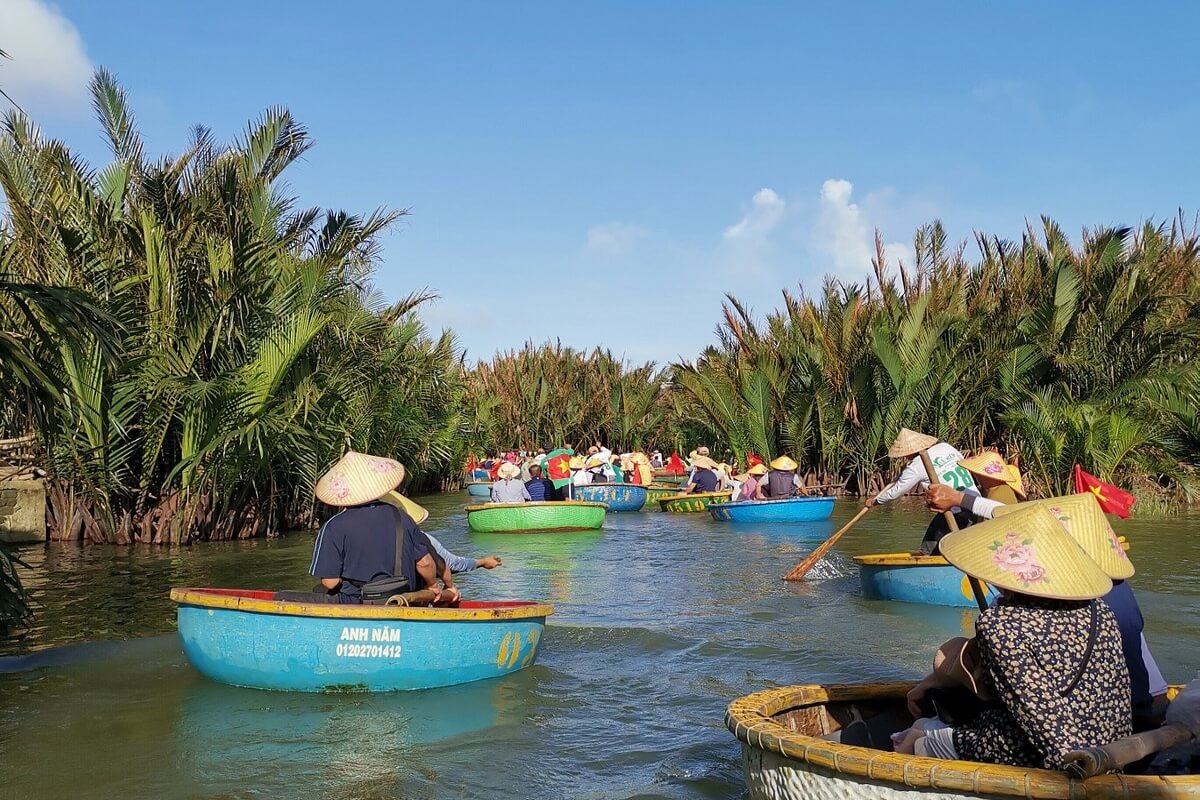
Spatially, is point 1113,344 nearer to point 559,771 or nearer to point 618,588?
point 618,588

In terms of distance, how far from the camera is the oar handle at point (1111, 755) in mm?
3924

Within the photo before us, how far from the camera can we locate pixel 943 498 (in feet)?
22.6

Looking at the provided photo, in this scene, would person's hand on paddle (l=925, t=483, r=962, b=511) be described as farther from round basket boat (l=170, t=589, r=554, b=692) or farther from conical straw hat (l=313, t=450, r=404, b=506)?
conical straw hat (l=313, t=450, r=404, b=506)

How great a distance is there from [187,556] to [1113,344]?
19245 mm

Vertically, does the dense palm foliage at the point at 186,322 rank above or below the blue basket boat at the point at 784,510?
above

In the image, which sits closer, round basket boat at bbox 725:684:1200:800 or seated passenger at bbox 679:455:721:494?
round basket boat at bbox 725:684:1200:800

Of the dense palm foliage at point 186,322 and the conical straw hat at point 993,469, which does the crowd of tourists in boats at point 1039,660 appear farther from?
the dense palm foliage at point 186,322

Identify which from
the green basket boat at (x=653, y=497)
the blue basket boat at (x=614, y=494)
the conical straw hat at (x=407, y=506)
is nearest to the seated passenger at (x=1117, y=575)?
the conical straw hat at (x=407, y=506)

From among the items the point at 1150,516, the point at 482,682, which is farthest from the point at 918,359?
the point at 482,682

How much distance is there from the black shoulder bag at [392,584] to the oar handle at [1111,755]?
5.16 m

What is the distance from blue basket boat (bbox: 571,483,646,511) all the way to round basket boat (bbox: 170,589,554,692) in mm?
18289

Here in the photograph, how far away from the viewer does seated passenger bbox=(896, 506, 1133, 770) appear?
160 inches

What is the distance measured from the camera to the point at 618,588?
1395cm

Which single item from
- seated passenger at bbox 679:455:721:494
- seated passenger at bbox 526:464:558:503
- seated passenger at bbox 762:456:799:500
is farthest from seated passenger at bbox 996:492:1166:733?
seated passenger at bbox 679:455:721:494
